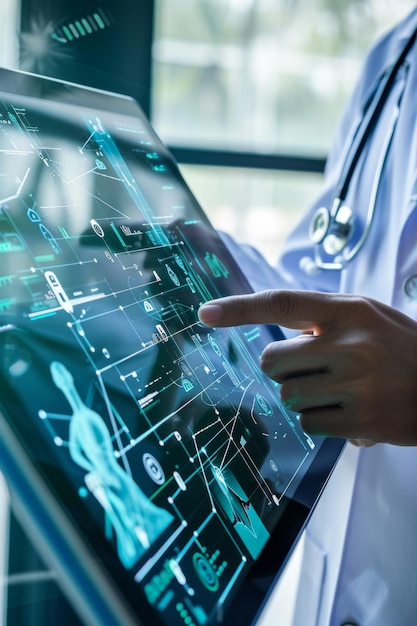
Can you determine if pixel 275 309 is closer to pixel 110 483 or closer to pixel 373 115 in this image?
pixel 110 483

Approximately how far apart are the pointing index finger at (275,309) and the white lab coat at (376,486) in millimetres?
277

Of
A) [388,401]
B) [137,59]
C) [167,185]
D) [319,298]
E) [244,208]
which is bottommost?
[388,401]

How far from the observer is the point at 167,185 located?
0.61 meters

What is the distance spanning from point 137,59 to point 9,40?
285 mm

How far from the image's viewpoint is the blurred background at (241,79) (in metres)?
1.17

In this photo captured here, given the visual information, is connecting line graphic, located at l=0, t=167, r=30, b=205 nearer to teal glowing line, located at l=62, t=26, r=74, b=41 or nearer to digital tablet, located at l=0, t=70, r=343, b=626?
digital tablet, located at l=0, t=70, r=343, b=626

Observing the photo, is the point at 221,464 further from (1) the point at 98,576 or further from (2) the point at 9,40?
(2) the point at 9,40

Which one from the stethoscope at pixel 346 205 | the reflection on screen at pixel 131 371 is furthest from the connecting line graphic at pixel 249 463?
the stethoscope at pixel 346 205

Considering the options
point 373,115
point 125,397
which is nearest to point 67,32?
Answer: point 373,115

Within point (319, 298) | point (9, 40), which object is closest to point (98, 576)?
point (319, 298)

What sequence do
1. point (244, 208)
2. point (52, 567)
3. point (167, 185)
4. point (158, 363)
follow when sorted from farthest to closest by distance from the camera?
point (244, 208)
point (167, 185)
point (158, 363)
point (52, 567)

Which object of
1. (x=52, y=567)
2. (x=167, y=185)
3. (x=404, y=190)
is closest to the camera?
(x=52, y=567)

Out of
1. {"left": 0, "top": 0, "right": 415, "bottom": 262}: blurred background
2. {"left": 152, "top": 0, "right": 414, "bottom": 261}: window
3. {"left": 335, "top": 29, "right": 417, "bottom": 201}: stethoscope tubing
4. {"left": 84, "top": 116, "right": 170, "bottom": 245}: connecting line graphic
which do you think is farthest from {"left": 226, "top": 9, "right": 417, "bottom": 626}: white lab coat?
{"left": 152, "top": 0, "right": 414, "bottom": 261}: window

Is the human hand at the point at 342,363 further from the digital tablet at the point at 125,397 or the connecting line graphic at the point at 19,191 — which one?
the connecting line graphic at the point at 19,191
